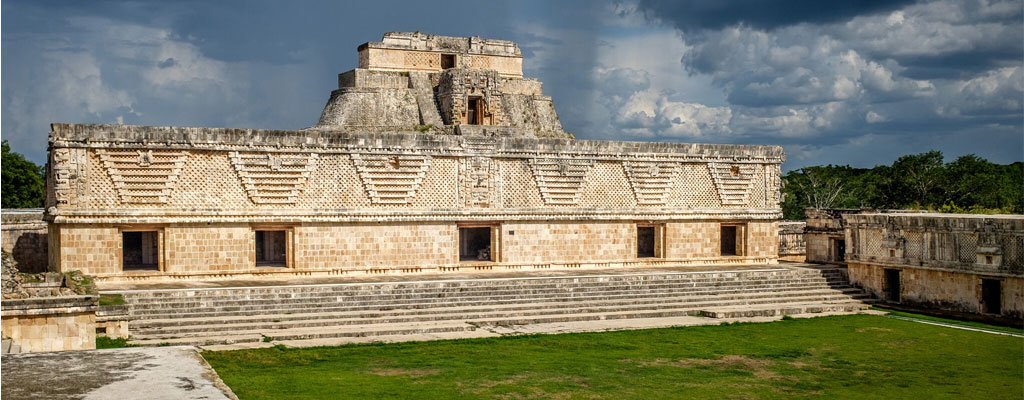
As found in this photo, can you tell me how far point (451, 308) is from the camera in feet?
52.2

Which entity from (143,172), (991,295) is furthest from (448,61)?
(991,295)

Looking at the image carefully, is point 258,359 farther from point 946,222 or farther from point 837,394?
point 946,222

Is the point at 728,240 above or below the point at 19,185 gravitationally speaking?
below

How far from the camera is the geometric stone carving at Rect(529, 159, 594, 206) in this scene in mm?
19812

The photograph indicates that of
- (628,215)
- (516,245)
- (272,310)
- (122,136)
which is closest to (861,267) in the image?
(628,215)

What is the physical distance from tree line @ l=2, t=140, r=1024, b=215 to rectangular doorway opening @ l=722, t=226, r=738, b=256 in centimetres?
931

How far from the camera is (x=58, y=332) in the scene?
1209cm

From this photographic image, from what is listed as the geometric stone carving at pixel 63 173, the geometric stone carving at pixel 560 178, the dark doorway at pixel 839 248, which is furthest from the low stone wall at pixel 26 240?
the dark doorway at pixel 839 248

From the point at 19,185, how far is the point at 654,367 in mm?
31177

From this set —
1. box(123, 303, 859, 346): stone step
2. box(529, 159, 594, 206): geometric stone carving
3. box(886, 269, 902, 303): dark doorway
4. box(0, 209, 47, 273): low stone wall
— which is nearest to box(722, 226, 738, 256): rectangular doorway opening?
box(886, 269, 902, 303): dark doorway

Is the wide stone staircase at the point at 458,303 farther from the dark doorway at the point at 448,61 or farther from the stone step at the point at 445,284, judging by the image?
the dark doorway at the point at 448,61

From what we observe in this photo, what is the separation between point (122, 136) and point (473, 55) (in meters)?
9.87

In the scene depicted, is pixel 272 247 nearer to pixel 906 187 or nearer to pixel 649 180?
pixel 649 180

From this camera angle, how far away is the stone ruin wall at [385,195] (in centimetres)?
1638
